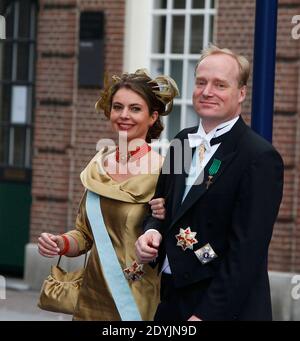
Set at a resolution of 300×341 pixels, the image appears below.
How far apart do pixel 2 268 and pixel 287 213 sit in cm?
387

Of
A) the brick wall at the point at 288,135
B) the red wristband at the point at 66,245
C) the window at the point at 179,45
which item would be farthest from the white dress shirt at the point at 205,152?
the window at the point at 179,45

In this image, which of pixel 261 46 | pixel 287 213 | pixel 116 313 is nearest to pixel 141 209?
pixel 116 313

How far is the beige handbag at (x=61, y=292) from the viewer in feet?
13.6

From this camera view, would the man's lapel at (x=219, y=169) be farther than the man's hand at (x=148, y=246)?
No

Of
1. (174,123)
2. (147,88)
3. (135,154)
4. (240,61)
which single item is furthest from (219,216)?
(174,123)

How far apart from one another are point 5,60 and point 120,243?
8.38 meters

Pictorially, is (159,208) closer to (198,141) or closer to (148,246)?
(148,246)

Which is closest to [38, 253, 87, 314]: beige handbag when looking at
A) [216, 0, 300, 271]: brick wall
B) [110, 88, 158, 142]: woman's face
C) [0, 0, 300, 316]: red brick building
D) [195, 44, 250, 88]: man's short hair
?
[110, 88, 158, 142]: woman's face

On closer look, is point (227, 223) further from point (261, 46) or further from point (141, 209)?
point (261, 46)

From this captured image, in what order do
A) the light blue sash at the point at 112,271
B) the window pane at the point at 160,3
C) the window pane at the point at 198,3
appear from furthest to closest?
the window pane at the point at 160,3 → the window pane at the point at 198,3 → the light blue sash at the point at 112,271

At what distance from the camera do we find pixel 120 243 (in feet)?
13.1

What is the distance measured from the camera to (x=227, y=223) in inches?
139

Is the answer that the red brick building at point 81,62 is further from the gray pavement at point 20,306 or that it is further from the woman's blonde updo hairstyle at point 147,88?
the woman's blonde updo hairstyle at point 147,88

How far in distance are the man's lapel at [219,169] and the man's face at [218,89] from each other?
68 millimetres
